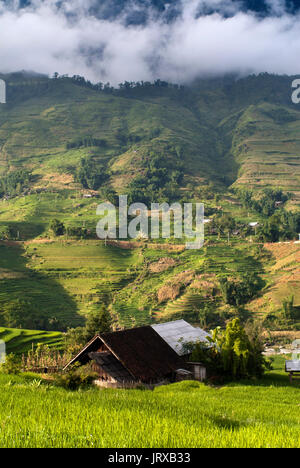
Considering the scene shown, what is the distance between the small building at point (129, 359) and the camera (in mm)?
22406

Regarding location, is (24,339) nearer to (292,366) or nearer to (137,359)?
(137,359)

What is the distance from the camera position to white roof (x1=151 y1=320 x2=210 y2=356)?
29.4 metres

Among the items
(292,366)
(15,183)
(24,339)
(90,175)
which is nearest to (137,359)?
(292,366)

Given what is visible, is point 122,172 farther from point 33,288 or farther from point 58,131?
point 33,288

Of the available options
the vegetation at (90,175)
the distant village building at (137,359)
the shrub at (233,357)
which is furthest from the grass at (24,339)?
the vegetation at (90,175)

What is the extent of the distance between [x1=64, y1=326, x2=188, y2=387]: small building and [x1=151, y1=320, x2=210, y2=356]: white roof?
4.15 feet

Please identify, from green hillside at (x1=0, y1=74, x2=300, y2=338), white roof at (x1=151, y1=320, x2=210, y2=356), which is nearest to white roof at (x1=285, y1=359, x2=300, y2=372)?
white roof at (x1=151, y1=320, x2=210, y2=356)

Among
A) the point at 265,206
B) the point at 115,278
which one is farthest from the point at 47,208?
the point at 265,206

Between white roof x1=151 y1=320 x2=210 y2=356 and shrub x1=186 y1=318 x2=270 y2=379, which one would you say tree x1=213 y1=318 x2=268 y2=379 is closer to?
shrub x1=186 y1=318 x2=270 y2=379

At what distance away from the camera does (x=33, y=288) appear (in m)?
71.9

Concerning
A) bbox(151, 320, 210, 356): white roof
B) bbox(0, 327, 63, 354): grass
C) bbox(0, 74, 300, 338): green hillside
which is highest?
bbox(0, 74, 300, 338): green hillside

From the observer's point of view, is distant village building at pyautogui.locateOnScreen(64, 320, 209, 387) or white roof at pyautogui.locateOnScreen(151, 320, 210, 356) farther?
white roof at pyautogui.locateOnScreen(151, 320, 210, 356)
